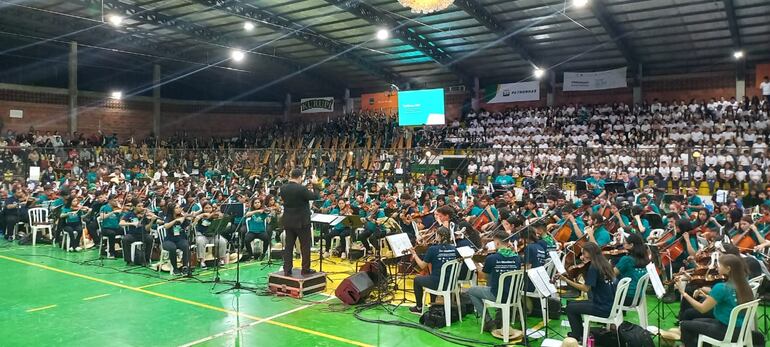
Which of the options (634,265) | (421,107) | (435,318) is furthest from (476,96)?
(634,265)

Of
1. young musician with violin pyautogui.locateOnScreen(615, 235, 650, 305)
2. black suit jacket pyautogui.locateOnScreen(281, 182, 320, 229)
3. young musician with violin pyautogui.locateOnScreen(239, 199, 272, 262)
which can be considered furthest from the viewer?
young musician with violin pyautogui.locateOnScreen(239, 199, 272, 262)

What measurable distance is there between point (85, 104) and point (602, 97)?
91.8 feet

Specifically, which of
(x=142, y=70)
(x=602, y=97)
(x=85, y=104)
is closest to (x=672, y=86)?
(x=602, y=97)

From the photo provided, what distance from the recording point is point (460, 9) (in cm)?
2183

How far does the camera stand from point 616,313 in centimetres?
666

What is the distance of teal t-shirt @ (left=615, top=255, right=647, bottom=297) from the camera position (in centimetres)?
699

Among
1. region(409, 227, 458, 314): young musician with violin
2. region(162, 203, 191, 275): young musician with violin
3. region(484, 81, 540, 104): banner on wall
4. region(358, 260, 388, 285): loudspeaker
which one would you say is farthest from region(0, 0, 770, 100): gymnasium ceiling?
region(409, 227, 458, 314): young musician with violin

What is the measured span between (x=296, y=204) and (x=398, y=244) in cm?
237

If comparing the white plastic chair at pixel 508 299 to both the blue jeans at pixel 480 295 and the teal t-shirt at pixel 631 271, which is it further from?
the teal t-shirt at pixel 631 271

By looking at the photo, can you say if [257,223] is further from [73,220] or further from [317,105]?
[317,105]

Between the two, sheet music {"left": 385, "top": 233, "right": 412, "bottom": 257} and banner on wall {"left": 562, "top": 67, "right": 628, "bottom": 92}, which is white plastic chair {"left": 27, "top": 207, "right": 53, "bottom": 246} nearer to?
sheet music {"left": 385, "top": 233, "right": 412, "bottom": 257}

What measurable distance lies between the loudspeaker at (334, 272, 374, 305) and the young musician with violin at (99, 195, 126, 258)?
268 inches

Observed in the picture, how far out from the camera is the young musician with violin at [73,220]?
1411 centimetres

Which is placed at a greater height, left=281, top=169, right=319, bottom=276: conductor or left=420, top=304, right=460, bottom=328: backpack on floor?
left=281, top=169, right=319, bottom=276: conductor
